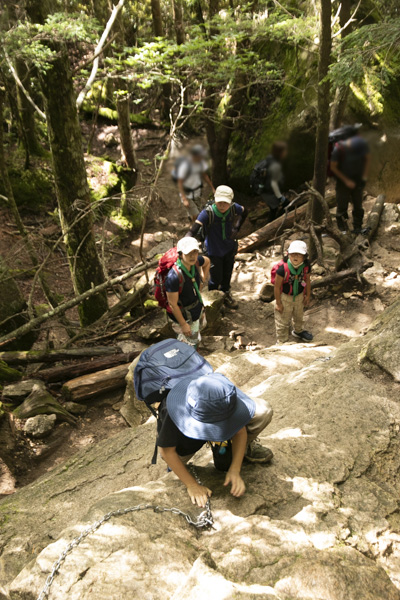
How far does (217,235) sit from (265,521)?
16.2 feet

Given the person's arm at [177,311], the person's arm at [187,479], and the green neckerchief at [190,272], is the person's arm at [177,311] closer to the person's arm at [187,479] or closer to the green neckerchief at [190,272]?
the green neckerchief at [190,272]

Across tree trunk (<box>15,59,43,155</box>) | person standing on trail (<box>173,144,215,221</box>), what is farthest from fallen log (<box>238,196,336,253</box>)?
tree trunk (<box>15,59,43,155</box>)

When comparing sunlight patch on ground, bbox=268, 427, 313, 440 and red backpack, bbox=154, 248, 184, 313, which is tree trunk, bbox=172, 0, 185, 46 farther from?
sunlight patch on ground, bbox=268, 427, 313, 440

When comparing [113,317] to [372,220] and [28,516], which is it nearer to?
[28,516]

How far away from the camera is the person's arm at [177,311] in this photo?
5125mm

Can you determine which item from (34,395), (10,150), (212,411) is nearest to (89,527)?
(212,411)

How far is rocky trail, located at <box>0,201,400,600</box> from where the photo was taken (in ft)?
7.31


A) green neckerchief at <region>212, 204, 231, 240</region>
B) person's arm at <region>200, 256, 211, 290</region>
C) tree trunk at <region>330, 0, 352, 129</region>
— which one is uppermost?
tree trunk at <region>330, 0, 352, 129</region>

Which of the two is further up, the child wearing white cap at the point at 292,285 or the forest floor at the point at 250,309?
the child wearing white cap at the point at 292,285

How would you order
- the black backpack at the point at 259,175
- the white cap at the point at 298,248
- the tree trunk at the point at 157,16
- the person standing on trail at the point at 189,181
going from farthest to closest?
the tree trunk at the point at 157,16
the black backpack at the point at 259,175
the person standing on trail at the point at 189,181
the white cap at the point at 298,248

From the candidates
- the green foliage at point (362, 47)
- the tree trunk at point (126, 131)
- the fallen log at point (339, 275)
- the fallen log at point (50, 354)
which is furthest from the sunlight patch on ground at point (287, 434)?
the tree trunk at point (126, 131)

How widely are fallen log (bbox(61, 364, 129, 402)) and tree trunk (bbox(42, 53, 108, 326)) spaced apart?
6.25ft

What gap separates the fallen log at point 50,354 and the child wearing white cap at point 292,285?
2.90 metres

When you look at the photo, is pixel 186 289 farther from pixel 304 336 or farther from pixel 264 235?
pixel 264 235
